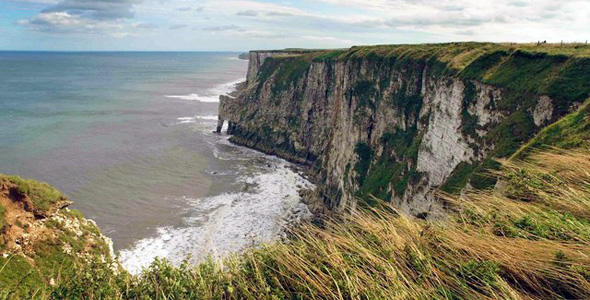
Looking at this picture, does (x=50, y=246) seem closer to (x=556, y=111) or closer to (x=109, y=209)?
(x=109, y=209)

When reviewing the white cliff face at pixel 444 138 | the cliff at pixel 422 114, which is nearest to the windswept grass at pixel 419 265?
the cliff at pixel 422 114

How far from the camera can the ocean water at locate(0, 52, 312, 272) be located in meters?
44.0

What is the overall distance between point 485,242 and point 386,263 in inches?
78.5

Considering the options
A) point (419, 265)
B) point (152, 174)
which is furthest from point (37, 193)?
point (152, 174)

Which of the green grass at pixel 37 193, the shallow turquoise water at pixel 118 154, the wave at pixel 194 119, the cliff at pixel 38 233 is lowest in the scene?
the shallow turquoise water at pixel 118 154

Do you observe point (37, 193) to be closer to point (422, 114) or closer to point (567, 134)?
point (567, 134)

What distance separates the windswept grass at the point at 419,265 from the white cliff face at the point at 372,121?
73.1 feet

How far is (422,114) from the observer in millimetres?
44062

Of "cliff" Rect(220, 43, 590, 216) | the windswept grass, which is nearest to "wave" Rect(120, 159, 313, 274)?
"cliff" Rect(220, 43, 590, 216)

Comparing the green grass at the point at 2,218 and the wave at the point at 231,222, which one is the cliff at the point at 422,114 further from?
the green grass at the point at 2,218

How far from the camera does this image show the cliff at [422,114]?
1103 inches

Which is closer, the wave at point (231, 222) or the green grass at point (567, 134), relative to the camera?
the green grass at point (567, 134)

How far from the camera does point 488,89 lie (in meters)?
32.8

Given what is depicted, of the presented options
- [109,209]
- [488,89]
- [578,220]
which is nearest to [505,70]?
[488,89]
